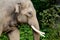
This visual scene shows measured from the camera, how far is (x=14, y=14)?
6.22 metres

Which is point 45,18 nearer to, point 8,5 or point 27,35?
point 27,35

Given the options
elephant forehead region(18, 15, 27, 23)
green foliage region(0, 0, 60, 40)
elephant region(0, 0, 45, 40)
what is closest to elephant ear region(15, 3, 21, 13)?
elephant region(0, 0, 45, 40)

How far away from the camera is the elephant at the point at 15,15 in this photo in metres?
6.14

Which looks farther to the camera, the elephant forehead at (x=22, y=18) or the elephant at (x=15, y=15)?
the elephant forehead at (x=22, y=18)

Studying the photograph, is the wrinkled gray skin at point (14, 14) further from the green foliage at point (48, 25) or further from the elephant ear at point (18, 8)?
the green foliage at point (48, 25)

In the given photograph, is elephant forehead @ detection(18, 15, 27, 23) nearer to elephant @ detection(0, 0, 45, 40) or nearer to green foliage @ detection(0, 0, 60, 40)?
elephant @ detection(0, 0, 45, 40)

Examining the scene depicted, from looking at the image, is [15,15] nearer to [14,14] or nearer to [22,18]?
[14,14]

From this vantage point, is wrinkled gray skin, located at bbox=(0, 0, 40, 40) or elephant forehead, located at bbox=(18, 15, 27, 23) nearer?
wrinkled gray skin, located at bbox=(0, 0, 40, 40)

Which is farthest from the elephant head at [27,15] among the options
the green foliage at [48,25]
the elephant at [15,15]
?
the green foliage at [48,25]

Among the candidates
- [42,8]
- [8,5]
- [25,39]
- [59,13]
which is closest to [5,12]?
[8,5]

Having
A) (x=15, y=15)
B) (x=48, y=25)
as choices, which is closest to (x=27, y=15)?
(x=15, y=15)

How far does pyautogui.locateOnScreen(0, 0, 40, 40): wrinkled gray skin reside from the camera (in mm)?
6141

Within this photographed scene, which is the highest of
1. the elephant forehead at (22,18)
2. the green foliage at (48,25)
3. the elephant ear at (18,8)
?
the elephant ear at (18,8)

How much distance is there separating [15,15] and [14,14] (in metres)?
0.03
